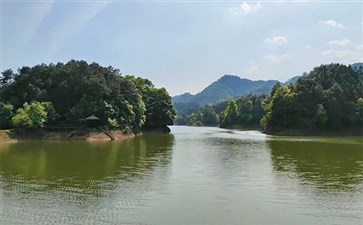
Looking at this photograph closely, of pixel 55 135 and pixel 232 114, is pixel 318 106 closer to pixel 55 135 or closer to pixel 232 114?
pixel 232 114

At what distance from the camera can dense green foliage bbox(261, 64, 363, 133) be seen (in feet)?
263

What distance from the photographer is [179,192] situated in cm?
1797

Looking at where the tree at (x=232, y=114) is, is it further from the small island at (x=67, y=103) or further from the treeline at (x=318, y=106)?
the small island at (x=67, y=103)

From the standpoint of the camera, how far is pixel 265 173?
79.3 ft

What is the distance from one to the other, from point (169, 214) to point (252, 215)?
3007 mm

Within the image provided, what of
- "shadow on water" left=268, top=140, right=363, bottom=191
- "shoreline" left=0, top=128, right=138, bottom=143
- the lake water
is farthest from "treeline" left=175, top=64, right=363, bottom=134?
the lake water

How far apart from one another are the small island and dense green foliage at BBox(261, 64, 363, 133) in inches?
1212

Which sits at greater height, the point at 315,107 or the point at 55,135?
the point at 315,107

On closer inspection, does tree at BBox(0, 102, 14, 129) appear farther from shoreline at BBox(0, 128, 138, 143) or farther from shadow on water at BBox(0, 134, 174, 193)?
shadow on water at BBox(0, 134, 174, 193)

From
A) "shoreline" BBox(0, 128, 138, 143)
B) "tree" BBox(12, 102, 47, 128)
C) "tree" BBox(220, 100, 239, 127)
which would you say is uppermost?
"tree" BBox(220, 100, 239, 127)

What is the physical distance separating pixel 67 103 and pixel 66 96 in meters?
1.25

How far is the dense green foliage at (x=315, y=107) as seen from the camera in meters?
80.1

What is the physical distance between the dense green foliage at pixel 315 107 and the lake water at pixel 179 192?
172 feet

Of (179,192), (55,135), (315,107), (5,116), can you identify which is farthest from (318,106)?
(179,192)
